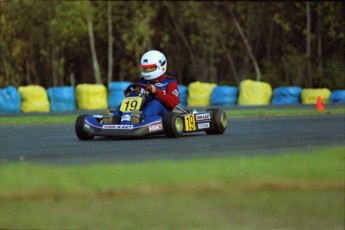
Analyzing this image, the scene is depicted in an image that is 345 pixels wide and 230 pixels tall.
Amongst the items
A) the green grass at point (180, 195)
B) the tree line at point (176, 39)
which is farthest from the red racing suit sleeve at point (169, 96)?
the tree line at point (176, 39)

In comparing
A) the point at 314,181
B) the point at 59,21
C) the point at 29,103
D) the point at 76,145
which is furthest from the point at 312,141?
the point at 59,21

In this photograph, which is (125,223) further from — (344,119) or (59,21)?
(59,21)

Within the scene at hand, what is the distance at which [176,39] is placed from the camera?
3881 cm

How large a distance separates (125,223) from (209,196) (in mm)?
1047

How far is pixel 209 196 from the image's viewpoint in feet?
24.3

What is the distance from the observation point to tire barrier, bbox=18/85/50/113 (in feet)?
90.9

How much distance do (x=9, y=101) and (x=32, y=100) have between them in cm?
78

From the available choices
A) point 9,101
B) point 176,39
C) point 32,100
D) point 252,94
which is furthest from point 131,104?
point 176,39

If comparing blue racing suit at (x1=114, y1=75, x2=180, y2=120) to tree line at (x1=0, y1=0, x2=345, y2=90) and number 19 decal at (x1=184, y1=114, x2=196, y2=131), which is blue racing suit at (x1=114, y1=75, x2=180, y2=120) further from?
tree line at (x1=0, y1=0, x2=345, y2=90)

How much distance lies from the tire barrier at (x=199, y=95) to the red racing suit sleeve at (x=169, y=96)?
15328 millimetres

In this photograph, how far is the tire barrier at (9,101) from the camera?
27156 mm

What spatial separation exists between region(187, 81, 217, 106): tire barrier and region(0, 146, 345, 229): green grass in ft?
64.6

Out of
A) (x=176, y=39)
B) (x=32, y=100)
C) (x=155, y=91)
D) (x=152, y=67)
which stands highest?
(x=152, y=67)

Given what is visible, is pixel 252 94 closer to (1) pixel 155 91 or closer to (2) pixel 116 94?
(2) pixel 116 94
